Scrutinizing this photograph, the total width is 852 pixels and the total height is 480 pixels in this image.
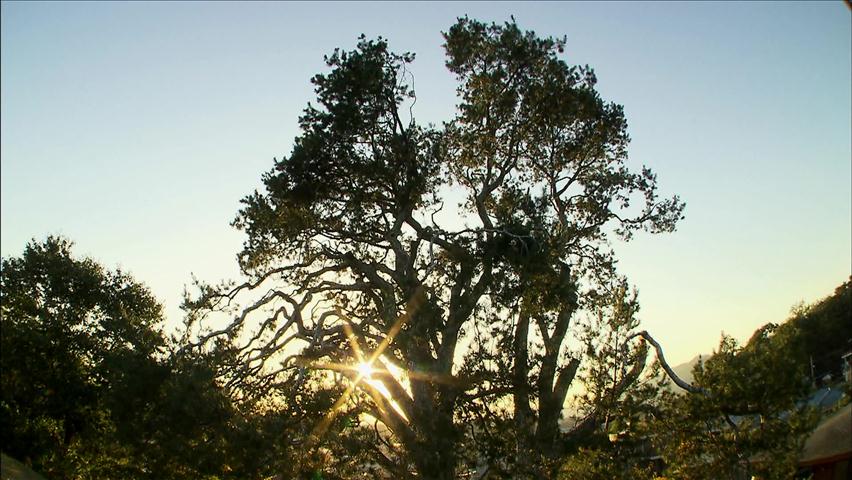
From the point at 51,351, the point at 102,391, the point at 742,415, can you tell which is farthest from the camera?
the point at 51,351

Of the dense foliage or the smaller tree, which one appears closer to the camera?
the dense foliage

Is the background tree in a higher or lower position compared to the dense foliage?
lower

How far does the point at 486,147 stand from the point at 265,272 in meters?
7.97

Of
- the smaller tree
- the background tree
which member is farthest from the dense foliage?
the background tree

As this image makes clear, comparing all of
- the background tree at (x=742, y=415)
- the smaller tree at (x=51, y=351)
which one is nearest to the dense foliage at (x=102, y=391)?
the smaller tree at (x=51, y=351)

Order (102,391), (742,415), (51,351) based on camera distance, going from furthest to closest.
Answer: (51,351), (102,391), (742,415)

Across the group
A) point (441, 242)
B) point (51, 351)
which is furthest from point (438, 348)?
point (51, 351)

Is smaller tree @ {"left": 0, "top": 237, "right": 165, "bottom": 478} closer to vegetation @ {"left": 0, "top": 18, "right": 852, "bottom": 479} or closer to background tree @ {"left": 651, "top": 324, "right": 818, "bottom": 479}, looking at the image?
vegetation @ {"left": 0, "top": 18, "right": 852, "bottom": 479}

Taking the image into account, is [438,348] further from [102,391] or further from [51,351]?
Answer: [51,351]

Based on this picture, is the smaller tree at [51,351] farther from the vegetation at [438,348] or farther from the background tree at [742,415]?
the background tree at [742,415]

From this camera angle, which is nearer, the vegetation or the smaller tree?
the vegetation

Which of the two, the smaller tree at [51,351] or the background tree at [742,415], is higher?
the smaller tree at [51,351]

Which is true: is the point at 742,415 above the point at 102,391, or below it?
below

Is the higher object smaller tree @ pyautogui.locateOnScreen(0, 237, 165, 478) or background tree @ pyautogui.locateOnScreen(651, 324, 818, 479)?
smaller tree @ pyautogui.locateOnScreen(0, 237, 165, 478)
